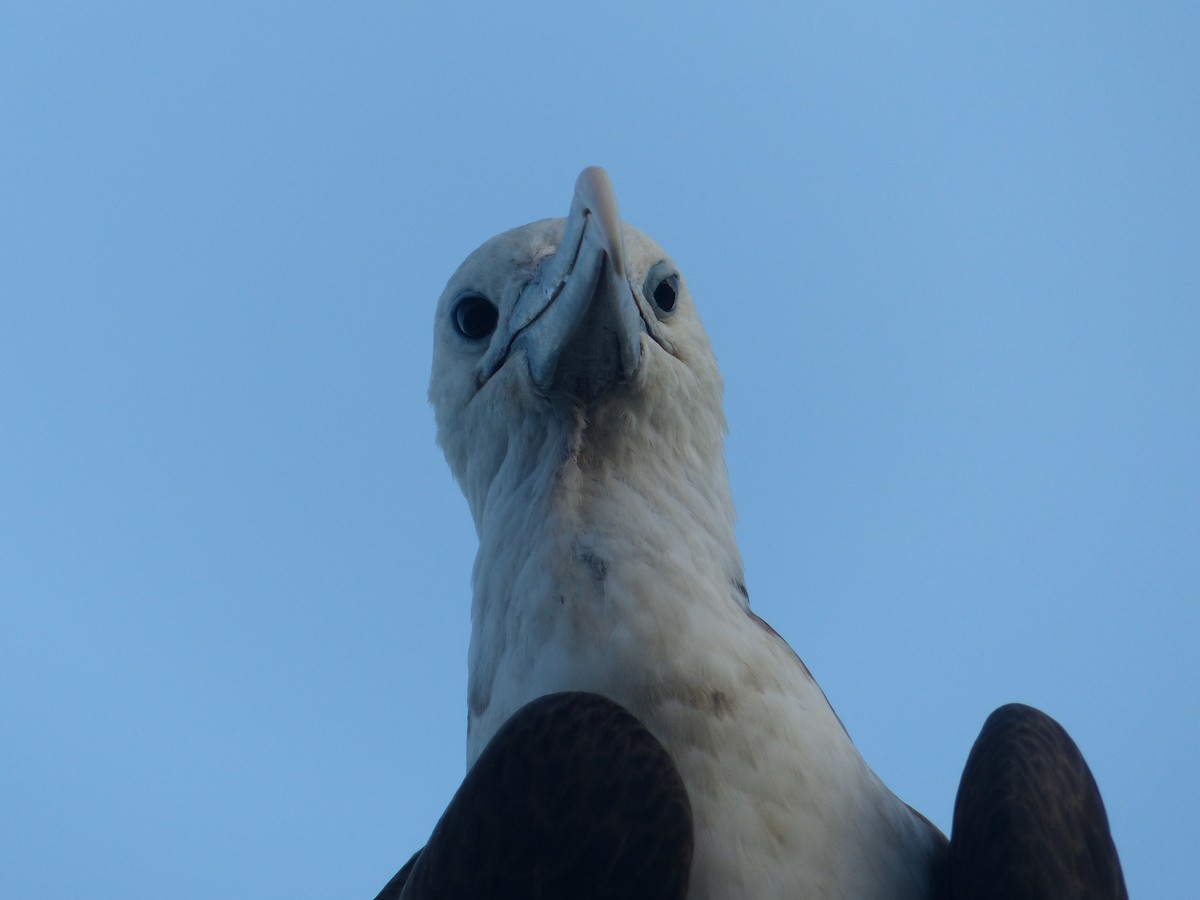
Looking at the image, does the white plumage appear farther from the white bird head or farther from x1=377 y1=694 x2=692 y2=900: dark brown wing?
x1=377 y1=694 x2=692 y2=900: dark brown wing

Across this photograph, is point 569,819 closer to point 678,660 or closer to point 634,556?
point 678,660

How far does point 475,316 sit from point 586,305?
2.33 ft

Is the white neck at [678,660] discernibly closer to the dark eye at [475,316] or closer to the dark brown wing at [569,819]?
the dark brown wing at [569,819]

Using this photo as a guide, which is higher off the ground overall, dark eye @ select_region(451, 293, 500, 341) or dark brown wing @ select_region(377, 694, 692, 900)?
dark eye @ select_region(451, 293, 500, 341)

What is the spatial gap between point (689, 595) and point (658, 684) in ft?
1.06

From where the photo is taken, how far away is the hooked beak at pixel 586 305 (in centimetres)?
318

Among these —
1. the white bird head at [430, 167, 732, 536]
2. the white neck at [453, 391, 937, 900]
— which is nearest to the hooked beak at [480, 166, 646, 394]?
the white bird head at [430, 167, 732, 536]

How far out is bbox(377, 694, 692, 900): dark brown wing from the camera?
2469 mm

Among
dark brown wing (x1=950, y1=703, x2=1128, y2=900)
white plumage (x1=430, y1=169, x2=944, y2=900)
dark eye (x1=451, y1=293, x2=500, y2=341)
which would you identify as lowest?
dark brown wing (x1=950, y1=703, x2=1128, y2=900)

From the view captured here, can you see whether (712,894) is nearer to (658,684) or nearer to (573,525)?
(658,684)

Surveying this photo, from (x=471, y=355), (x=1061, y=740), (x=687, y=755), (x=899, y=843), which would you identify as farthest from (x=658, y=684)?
(x=471, y=355)

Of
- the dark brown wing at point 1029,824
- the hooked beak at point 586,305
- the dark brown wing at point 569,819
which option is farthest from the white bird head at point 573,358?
the dark brown wing at point 1029,824

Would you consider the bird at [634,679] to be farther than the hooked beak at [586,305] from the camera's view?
No

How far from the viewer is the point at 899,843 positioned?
298 centimetres
